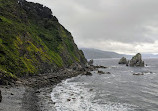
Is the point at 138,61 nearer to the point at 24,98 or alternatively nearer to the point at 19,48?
the point at 19,48

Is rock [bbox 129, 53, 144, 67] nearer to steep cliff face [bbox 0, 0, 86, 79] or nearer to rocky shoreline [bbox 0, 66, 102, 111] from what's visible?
steep cliff face [bbox 0, 0, 86, 79]

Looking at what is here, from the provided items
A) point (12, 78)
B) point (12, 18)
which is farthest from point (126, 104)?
point (12, 18)

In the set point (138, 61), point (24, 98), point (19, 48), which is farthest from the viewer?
Result: point (138, 61)

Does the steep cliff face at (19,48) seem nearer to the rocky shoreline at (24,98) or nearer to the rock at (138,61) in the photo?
the rocky shoreline at (24,98)

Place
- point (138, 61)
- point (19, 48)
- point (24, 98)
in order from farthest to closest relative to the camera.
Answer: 1. point (138, 61)
2. point (19, 48)
3. point (24, 98)

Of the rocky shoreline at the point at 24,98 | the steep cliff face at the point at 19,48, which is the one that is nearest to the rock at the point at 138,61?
the steep cliff face at the point at 19,48

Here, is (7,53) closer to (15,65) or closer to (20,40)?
(15,65)

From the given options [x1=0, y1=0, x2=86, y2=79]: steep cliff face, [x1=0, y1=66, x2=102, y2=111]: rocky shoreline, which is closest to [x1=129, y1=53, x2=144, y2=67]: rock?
[x1=0, y1=0, x2=86, y2=79]: steep cliff face

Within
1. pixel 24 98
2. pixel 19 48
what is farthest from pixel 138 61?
pixel 24 98

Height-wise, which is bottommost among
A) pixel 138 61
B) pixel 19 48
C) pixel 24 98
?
pixel 24 98

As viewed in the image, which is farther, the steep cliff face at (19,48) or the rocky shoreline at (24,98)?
the steep cliff face at (19,48)

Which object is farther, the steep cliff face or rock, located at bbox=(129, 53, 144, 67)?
rock, located at bbox=(129, 53, 144, 67)

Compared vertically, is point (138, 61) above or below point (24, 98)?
above

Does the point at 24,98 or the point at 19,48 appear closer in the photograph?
the point at 24,98
